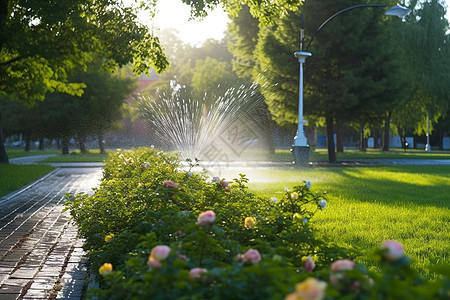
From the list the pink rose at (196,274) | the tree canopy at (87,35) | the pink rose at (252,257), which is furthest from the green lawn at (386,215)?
the tree canopy at (87,35)

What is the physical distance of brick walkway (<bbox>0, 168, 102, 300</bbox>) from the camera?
4.87 metres

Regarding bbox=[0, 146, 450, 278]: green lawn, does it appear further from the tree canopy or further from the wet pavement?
the tree canopy

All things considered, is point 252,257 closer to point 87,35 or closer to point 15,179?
point 87,35

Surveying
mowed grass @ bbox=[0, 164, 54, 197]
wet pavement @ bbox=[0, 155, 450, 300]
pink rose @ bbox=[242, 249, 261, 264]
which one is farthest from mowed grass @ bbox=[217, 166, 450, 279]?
mowed grass @ bbox=[0, 164, 54, 197]

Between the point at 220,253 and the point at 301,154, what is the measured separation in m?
21.9

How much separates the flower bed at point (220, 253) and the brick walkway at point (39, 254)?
0.44 meters

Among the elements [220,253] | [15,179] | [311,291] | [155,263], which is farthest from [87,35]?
[311,291]

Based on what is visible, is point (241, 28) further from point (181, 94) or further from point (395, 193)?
point (395, 193)

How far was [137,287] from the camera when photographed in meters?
2.53

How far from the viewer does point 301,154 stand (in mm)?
24750

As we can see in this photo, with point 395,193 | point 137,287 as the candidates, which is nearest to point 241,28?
point 395,193

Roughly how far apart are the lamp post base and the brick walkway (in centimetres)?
1462

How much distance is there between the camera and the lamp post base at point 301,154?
2453cm

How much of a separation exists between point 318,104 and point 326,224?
20196mm
